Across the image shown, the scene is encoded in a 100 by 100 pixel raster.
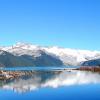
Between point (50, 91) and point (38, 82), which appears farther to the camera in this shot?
point (38, 82)

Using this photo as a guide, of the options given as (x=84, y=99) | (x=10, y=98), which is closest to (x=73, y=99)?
(x=84, y=99)

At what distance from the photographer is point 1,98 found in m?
65.7

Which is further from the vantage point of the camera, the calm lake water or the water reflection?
the water reflection

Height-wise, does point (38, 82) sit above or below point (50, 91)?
above

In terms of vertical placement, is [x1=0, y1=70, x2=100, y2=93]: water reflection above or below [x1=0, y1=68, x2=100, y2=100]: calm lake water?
above

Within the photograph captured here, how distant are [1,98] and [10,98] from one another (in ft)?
5.46

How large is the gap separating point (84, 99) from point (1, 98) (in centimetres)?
1527

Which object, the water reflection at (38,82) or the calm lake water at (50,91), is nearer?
the calm lake water at (50,91)

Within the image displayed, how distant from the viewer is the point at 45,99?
209 ft

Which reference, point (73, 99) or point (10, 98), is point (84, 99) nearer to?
point (73, 99)

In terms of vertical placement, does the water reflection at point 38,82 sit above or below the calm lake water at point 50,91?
above

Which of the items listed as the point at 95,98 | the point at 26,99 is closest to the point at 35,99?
the point at 26,99

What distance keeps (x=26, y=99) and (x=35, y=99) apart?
1.67 m

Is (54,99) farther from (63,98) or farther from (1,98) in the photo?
(1,98)
